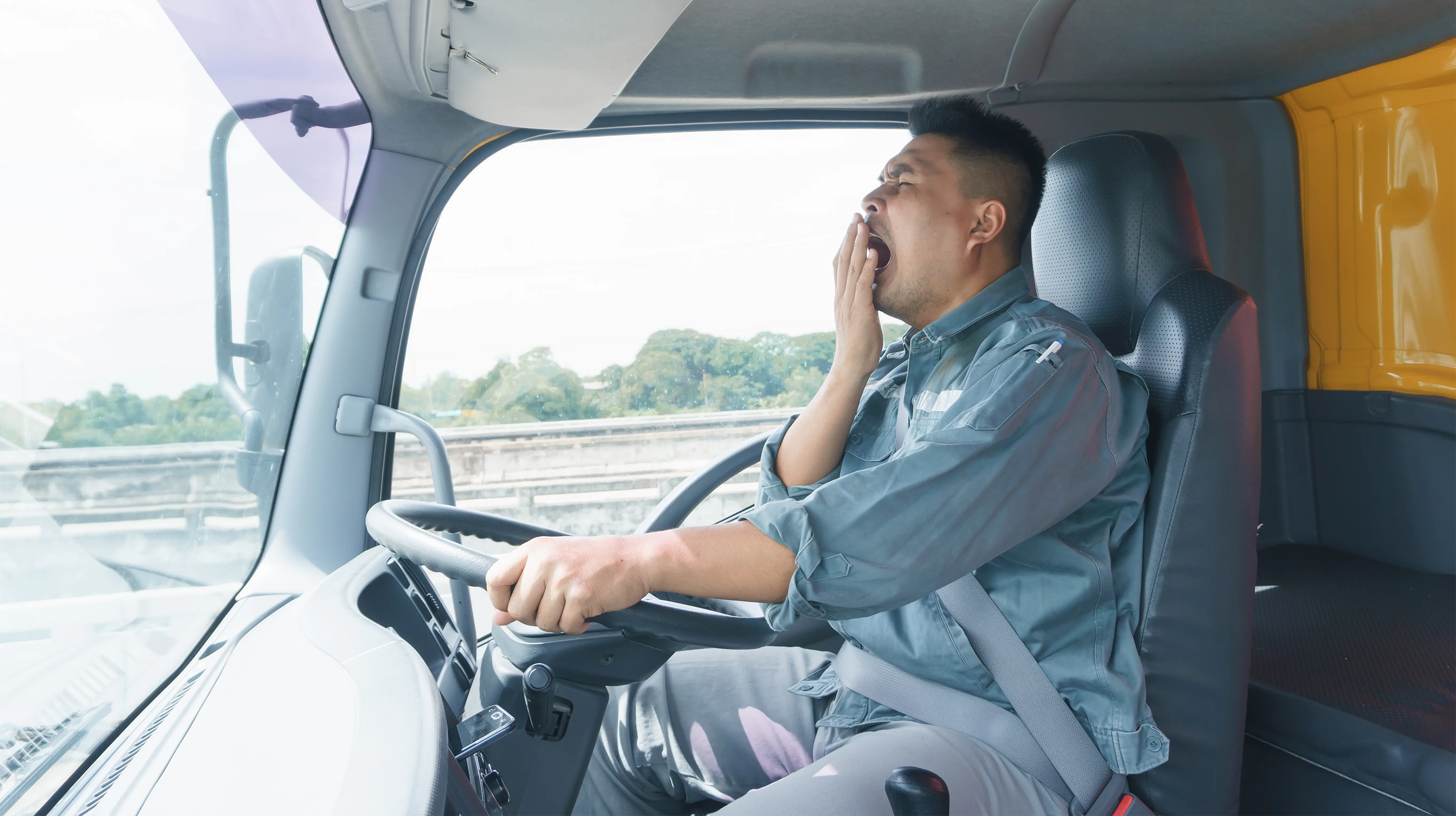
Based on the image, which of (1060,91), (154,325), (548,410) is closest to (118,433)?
(154,325)

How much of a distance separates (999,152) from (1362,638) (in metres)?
1.26

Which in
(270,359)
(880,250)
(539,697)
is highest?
(880,250)

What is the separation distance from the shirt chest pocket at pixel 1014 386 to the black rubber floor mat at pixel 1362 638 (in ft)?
3.04

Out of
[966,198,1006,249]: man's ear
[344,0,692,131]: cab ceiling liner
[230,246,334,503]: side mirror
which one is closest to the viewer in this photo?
[344,0,692,131]: cab ceiling liner

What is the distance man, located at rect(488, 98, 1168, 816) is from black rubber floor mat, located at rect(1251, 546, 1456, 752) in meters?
0.67

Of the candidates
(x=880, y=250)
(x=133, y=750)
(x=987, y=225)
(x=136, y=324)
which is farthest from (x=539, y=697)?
(x=987, y=225)

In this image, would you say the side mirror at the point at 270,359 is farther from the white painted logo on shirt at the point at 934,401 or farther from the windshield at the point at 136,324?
the white painted logo on shirt at the point at 934,401

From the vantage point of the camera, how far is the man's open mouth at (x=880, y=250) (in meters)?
1.44

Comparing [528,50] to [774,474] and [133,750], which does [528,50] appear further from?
[133,750]

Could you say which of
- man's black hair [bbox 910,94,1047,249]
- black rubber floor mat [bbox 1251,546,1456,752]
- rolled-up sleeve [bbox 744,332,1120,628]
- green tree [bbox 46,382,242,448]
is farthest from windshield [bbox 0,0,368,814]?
black rubber floor mat [bbox 1251,546,1456,752]

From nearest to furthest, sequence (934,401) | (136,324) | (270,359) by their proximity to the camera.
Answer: (136,324) → (934,401) → (270,359)

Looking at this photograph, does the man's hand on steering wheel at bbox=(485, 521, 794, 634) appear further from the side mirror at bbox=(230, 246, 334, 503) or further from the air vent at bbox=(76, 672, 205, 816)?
the side mirror at bbox=(230, 246, 334, 503)

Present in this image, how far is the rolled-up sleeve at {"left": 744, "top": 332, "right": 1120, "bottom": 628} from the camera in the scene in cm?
93

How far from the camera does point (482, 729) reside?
941 millimetres
